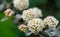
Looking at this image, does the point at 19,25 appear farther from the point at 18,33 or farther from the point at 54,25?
the point at 54,25

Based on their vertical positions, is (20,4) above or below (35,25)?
above

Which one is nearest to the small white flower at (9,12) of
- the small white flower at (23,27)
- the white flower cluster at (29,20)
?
the white flower cluster at (29,20)

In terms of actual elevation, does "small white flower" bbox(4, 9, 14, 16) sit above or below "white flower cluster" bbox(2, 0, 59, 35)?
above

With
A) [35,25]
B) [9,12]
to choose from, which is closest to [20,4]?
[9,12]

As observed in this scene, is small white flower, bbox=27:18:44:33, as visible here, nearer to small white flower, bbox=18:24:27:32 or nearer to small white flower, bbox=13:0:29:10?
small white flower, bbox=18:24:27:32

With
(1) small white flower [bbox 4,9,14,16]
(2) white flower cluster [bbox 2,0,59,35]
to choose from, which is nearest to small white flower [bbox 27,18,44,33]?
(2) white flower cluster [bbox 2,0,59,35]

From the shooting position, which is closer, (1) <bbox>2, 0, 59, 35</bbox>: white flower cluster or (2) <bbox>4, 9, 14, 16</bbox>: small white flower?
(1) <bbox>2, 0, 59, 35</bbox>: white flower cluster

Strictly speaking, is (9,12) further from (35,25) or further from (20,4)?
(35,25)

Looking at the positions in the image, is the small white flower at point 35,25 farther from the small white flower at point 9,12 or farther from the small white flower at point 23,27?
the small white flower at point 9,12

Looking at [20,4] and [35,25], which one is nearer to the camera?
[35,25]
